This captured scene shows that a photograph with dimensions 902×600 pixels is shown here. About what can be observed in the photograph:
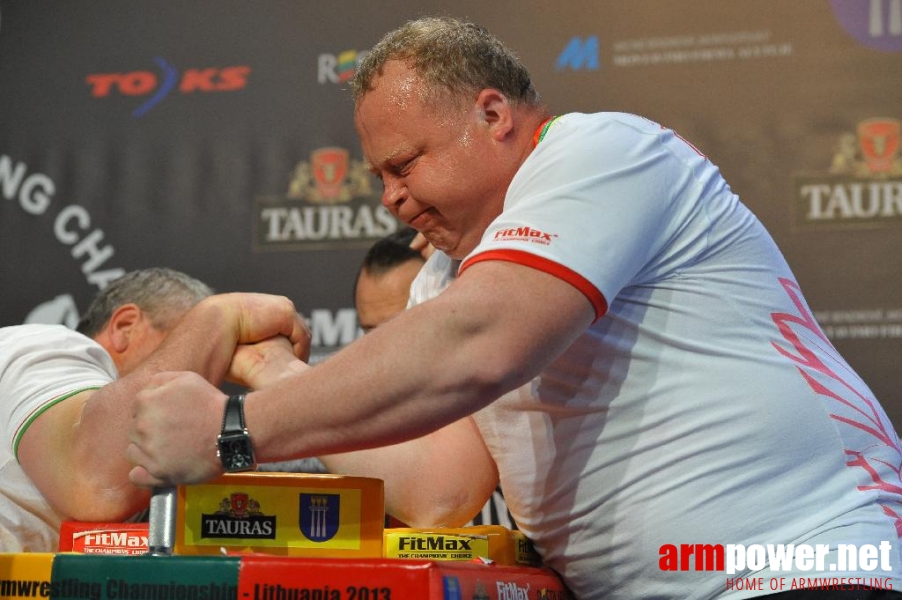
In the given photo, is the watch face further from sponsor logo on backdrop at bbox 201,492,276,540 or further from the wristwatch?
sponsor logo on backdrop at bbox 201,492,276,540

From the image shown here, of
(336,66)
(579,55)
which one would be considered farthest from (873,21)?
(336,66)

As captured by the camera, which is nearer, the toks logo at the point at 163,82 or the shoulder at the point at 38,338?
the shoulder at the point at 38,338

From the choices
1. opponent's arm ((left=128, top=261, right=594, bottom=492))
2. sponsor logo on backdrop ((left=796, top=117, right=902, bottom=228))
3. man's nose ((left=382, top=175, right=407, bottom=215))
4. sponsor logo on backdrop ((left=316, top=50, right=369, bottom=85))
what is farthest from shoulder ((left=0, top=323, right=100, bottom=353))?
sponsor logo on backdrop ((left=796, top=117, right=902, bottom=228))

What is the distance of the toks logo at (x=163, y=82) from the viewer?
3475 millimetres

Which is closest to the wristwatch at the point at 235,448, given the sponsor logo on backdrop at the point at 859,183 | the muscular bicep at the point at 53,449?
the muscular bicep at the point at 53,449

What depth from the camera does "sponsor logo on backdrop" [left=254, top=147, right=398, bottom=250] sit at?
333 centimetres

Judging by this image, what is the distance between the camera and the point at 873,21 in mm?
3031

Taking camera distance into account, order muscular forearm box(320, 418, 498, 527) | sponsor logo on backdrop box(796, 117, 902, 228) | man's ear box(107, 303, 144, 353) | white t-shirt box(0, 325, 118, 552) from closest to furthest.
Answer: muscular forearm box(320, 418, 498, 527) < white t-shirt box(0, 325, 118, 552) < man's ear box(107, 303, 144, 353) < sponsor logo on backdrop box(796, 117, 902, 228)

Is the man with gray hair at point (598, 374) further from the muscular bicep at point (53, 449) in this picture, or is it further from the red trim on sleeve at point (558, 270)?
the muscular bicep at point (53, 449)

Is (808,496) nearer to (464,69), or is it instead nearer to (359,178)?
(464,69)

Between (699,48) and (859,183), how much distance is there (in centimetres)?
62

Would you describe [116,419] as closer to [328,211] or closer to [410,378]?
[410,378]

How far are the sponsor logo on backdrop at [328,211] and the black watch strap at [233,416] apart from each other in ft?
7.15

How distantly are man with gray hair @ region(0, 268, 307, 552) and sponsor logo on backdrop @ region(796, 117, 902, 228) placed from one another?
5.83 feet
